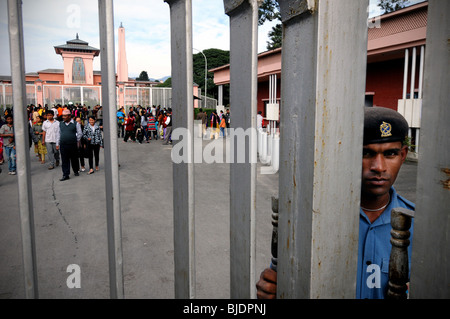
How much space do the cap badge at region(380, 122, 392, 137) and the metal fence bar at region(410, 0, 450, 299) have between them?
2.95 feet

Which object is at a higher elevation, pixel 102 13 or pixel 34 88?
pixel 34 88

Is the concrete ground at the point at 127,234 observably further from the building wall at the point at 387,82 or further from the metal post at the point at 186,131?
the building wall at the point at 387,82

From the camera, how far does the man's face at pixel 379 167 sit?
1.69 metres

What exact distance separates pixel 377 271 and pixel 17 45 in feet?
5.13

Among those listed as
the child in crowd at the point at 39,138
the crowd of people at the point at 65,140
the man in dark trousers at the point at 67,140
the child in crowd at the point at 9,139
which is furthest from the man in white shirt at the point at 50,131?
the man in dark trousers at the point at 67,140

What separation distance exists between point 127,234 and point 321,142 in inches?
169

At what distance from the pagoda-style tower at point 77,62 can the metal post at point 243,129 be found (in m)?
41.9

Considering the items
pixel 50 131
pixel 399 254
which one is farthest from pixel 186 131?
pixel 50 131

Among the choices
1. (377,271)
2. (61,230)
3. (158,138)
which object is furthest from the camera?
(158,138)

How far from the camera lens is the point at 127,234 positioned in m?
4.65

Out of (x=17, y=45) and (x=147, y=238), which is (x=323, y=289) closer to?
(x=17, y=45)

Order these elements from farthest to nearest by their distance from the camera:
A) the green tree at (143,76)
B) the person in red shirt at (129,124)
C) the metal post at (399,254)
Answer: the green tree at (143,76) < the person in red shirt at (129,124) < the metal post at (399,254)

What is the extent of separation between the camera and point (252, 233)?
898 mm
